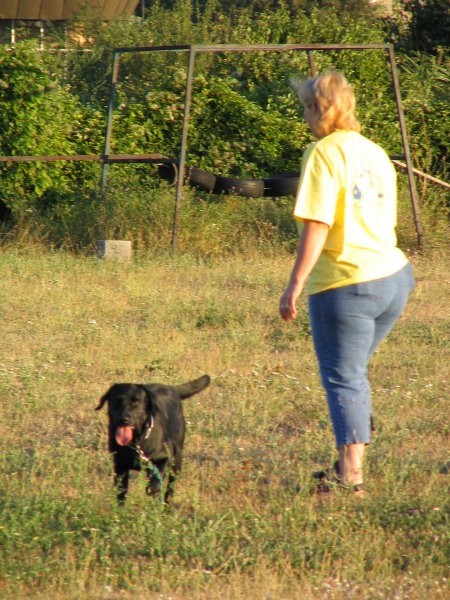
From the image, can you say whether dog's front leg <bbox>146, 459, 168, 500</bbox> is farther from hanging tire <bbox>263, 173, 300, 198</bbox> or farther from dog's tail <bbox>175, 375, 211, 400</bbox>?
hanging tire <bbox>263, 173, 300, 198</bbox>

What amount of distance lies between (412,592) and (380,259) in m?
1.46

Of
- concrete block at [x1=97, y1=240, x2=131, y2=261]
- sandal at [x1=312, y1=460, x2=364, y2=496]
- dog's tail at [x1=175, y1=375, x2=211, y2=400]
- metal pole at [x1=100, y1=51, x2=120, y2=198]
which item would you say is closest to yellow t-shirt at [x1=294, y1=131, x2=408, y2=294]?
sandal at [x1=312, y1=460, x2=364, y2=496]

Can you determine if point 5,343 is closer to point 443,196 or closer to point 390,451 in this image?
point 390,451

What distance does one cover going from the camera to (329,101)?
4.61 metres

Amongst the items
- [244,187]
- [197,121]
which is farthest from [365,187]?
[197,121]

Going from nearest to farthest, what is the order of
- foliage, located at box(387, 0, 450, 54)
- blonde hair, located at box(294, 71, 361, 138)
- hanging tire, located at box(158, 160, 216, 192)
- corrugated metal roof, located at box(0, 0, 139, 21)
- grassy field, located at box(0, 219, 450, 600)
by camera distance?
grassy field, located at box(0, 219, 450, 600), blonde hair, located at box(294, 71, 361, 138), hanging tire, located at box(158, 160, 216, 192), foliage, located at box(387, 0, 450, 54), corrugated metal roof, located at box(0, 0, 139, 21)

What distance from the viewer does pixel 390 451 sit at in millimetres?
5504

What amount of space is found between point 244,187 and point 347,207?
24.1ft

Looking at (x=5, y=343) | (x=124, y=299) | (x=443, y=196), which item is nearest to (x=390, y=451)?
(x=5, y=343)

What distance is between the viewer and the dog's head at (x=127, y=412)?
15.2ft

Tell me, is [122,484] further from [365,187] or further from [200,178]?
[200,178]

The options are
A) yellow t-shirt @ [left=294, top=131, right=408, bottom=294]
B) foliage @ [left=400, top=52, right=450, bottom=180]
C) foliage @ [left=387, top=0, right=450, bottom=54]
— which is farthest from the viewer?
foliage @ [left=387, top=0, right=450, bottom=54]

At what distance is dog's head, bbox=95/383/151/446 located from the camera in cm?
462

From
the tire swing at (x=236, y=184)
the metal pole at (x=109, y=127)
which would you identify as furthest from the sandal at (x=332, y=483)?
the metal pole at (x=109, y=127)
